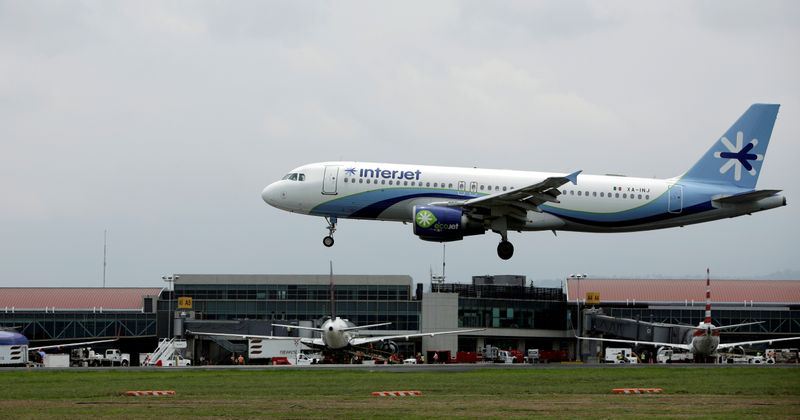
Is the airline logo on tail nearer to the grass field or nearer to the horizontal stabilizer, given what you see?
the horizontal stabilizer

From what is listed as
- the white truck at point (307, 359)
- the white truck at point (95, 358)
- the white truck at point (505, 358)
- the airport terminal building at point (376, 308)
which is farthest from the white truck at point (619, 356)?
the white truck at point (95, 358)

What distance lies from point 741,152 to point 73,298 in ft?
257

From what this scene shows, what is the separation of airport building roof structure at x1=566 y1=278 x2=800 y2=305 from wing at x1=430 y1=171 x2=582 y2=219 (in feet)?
207

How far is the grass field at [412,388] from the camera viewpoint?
35969 millimetres

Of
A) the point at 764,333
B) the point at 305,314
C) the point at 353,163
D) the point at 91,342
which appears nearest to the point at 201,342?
the point at 91,342

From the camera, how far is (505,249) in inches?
2670

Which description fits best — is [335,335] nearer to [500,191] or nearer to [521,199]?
[500,191]

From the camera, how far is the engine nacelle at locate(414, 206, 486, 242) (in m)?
64.3

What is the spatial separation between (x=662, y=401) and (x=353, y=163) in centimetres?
3143

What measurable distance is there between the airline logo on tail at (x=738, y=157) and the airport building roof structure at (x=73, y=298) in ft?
228

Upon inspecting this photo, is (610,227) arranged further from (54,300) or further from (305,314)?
(54,300)

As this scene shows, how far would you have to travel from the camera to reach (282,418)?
33.7 meters

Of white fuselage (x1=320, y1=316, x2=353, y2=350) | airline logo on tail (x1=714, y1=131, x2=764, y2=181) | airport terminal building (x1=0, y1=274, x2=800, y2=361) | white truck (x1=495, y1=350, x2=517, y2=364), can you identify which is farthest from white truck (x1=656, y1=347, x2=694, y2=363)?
white fuselage (x1=320, y1=316, x2=353, y2=350)

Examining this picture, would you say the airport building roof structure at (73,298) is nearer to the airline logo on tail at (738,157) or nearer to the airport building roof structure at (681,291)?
the airport building roof structure at (681,291)
